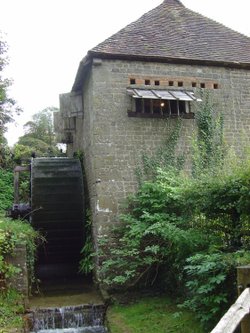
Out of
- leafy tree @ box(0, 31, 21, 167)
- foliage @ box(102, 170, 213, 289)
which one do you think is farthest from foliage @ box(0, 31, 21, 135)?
foliage @ box(102, 170, 213, 289)

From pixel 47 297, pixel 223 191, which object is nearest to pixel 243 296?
pixel 223 191

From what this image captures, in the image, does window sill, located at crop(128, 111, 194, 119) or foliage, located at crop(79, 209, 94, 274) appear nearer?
foliage, located at crop(79, 209, 94, 274)

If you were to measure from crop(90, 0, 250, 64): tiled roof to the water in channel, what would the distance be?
6231 millimetres

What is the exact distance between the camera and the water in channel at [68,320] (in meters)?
8.51

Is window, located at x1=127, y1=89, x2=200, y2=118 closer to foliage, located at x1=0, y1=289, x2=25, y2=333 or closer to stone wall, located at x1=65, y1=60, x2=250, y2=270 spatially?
stone wall, located at x1=65, y1=60, x2=250, y2=270

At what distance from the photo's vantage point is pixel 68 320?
866 centimetres

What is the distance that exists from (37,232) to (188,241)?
5163 mm

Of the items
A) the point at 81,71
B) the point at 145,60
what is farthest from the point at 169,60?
the point at 81,71

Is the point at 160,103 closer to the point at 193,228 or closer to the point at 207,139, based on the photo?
the point at 207,139

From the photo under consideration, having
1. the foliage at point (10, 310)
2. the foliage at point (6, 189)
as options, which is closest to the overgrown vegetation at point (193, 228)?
the foliage at point (10, 310)

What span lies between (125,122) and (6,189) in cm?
892

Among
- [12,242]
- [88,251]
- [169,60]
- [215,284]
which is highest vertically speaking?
[169,60]

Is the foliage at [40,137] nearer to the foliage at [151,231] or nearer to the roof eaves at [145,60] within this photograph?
the roof eaves at [145,60]

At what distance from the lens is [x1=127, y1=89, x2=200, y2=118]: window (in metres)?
11.0
